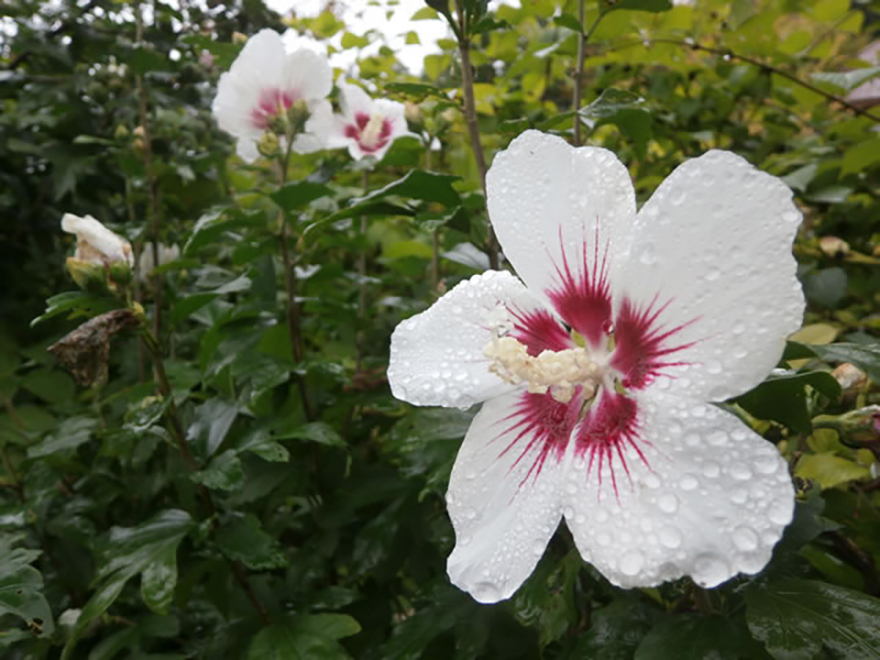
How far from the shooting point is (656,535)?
497 millimetres

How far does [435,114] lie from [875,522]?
960mm

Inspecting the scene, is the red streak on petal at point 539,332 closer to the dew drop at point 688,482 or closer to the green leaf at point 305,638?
the dew drop at point 688,482

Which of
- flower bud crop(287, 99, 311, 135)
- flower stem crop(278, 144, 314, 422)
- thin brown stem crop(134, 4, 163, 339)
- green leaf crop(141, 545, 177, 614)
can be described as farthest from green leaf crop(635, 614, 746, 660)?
thin brown stem crop(134, 4, 163, 339)

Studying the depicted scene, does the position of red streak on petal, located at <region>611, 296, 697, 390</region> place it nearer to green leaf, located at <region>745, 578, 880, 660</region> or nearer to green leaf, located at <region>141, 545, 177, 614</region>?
green leaf, located at <region>745, 578, 880, 660</region>

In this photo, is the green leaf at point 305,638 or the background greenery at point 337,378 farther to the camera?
the green leaf at point 305,638

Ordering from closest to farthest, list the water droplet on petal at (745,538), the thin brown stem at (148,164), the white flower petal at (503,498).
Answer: the water droplet on petal at (745,538) → the white flower petal at (503,498) → the thin brown stem at (148,164)

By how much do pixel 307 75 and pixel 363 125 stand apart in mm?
253

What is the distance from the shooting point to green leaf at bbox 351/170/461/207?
81 cm

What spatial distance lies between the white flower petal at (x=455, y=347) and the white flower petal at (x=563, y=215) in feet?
0.15

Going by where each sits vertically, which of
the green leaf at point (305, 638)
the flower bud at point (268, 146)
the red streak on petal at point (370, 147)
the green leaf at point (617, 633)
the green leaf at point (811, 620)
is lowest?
the green leaf at point (305, 638)

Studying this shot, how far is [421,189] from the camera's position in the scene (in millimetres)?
838

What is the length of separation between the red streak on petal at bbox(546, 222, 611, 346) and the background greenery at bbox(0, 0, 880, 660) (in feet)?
0.50

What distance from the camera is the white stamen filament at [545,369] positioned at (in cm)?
62

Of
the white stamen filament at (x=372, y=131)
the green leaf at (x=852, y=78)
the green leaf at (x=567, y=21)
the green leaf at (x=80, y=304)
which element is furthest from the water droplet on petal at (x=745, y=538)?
the white stamen filament at (x=372, y=131)
